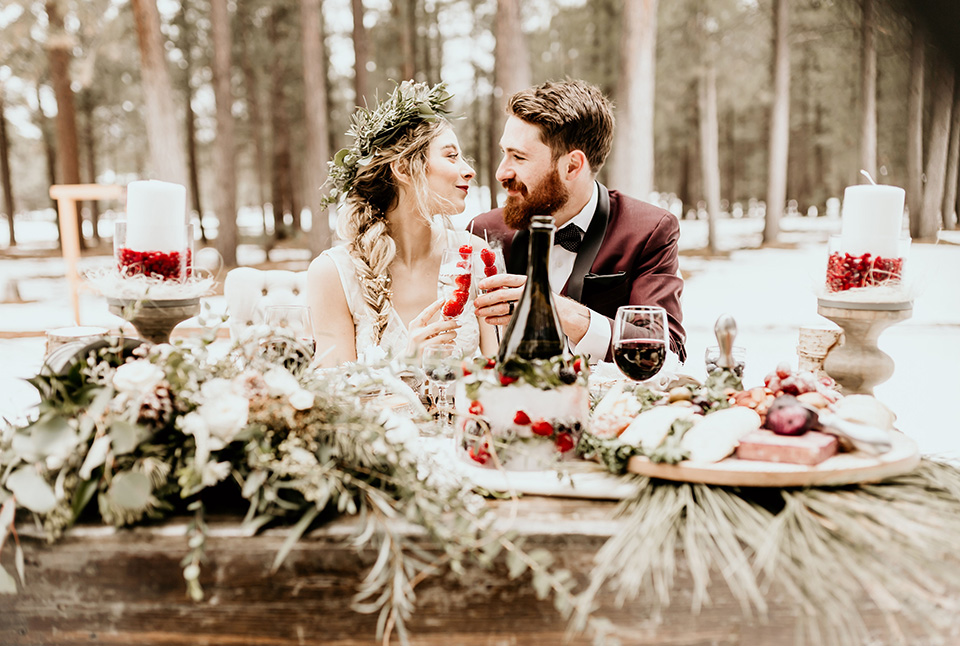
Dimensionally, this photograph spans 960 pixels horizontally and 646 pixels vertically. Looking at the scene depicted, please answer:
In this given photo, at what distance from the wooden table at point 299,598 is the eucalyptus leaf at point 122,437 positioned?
0.13 metres

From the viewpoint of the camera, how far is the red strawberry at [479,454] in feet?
4.16

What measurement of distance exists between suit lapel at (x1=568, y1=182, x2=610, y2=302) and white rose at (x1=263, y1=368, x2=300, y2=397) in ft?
5.86

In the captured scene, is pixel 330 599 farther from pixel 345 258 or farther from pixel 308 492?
pixel 345 258

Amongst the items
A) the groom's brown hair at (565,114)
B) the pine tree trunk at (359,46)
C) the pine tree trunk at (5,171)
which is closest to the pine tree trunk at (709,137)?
the pine tree trunk at (359,46)

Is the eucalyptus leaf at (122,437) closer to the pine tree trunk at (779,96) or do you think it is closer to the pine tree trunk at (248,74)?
the pine tree trunk at (779,96)

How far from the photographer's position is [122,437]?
1076mm

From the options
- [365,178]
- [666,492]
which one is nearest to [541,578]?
[666,492]

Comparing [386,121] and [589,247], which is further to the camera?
[589,247]

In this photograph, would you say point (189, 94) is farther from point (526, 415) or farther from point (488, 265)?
point (526, 415)

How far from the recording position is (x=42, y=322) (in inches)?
313

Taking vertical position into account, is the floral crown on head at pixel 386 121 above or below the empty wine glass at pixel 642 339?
above

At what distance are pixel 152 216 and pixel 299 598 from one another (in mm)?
1079

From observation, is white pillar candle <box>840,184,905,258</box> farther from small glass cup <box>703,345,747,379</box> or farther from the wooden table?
the wooden table

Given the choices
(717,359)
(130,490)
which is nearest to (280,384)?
(130,490)
